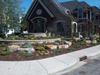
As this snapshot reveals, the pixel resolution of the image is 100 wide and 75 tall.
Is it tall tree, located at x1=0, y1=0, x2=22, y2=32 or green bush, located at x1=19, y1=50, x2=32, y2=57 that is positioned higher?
tall tree, located at x1=0, y1=0, x2=22, y2=32

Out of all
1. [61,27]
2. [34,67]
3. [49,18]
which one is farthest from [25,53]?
[49,18]

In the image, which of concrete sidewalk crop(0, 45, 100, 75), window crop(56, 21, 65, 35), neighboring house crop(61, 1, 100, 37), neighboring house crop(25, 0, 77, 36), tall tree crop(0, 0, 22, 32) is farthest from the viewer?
neighboring house crop(61, 1, 100, 37)

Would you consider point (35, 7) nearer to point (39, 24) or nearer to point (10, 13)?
point (39, 24)

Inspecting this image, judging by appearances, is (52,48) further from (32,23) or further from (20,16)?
(32,23)

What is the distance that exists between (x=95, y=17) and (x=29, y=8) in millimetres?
14600

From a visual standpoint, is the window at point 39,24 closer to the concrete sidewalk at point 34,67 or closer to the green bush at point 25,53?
the green bush at point 25,53

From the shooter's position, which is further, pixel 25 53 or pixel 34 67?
pixel 25 53

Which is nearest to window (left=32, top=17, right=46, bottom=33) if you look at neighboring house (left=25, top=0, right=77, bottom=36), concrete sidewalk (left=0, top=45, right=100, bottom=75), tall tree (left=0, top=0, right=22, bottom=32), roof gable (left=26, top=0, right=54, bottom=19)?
neighboring house (left=25, top=0, right=77, bottom=36)

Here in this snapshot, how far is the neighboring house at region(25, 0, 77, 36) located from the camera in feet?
118

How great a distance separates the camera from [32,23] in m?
38.2

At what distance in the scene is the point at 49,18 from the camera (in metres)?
37.0

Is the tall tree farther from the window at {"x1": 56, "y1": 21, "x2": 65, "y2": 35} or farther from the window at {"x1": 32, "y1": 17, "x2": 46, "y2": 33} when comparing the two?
the window at {"x1": 56, "y1": 21, "x2": 65, "y2": 35}

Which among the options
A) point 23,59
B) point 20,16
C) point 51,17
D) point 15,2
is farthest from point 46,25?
point 23,59

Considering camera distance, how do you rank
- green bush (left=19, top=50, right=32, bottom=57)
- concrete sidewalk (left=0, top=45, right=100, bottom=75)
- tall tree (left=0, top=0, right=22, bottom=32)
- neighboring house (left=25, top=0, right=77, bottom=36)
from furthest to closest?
neighboring house (left=25, top=0, right=77, bottom=36) < tall tree (left=0, top=0, right=22, bottom=32) < green bush (left=19, top=50, right=32, bottom=57) < concrete sidewalk (left=0, top=45, right=100, bottom=75)
